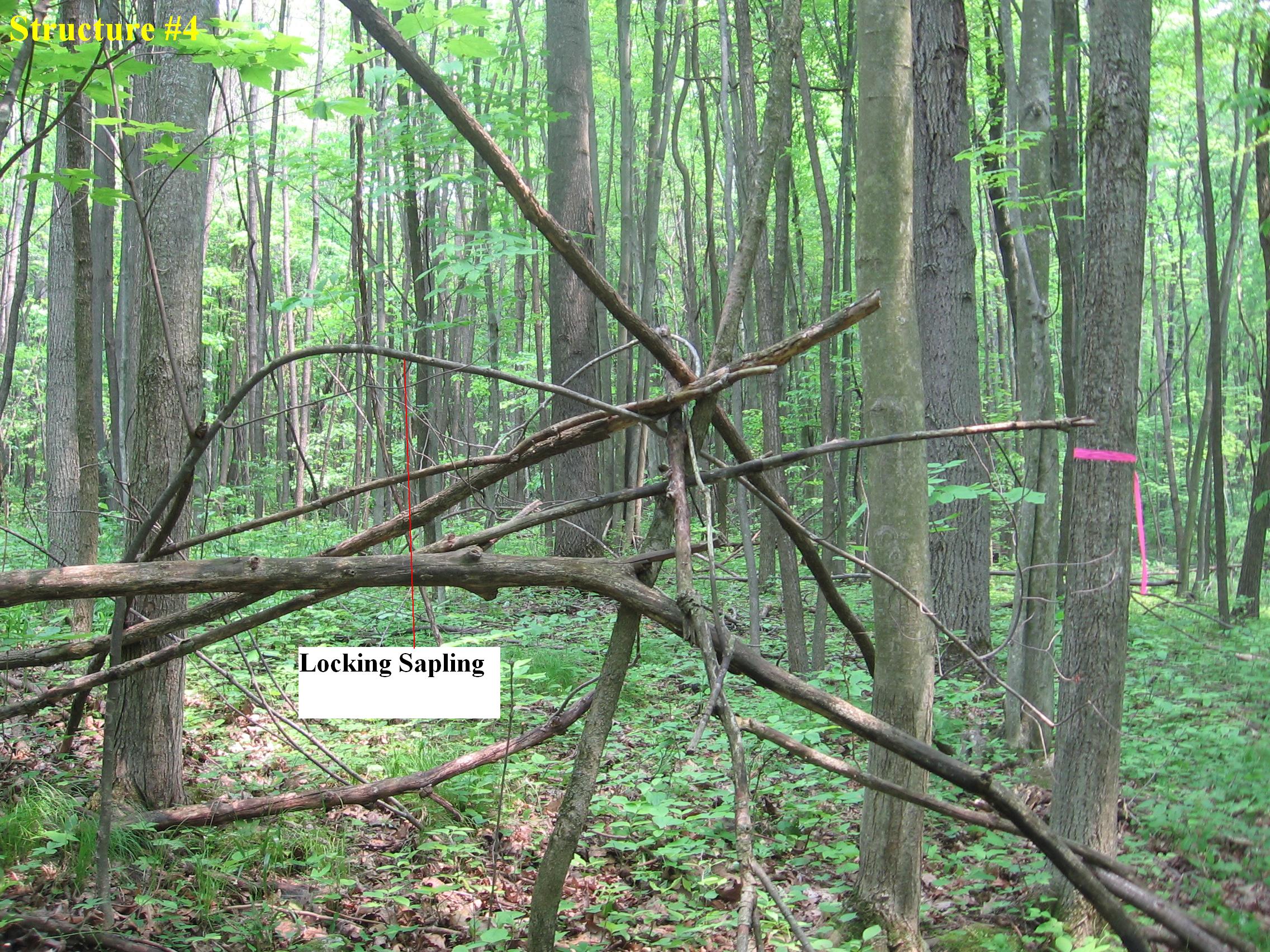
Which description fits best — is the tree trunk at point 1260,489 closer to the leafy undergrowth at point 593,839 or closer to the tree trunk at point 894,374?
the leafy undergrowth at point 593,839

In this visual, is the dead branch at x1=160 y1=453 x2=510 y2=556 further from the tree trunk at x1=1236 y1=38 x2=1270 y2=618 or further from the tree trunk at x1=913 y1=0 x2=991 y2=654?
the tree trunk at x1=1236 y1=38 x2=1270 y2=618

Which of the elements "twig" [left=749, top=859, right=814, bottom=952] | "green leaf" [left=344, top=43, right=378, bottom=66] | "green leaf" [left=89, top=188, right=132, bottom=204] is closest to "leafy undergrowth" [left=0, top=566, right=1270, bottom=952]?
"twig" [left=749, top=859, right=814, bottom=952]

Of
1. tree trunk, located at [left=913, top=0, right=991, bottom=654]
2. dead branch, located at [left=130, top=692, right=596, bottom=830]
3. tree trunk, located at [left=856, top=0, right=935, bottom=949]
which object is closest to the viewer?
tree trunk, located at [left=856, top=0, right=935, bottom=949]

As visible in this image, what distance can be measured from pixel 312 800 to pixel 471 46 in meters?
3.09

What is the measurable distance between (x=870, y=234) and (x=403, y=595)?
21.4 feet

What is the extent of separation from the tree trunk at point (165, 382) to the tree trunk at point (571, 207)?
5145mm

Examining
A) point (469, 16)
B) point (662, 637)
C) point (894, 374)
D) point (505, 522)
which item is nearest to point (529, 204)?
point (469, 16)

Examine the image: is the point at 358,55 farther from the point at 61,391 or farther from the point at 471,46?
the point at 61,391

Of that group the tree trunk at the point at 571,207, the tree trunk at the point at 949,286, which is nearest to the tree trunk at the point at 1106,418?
the tree trunk at the point at 949,286

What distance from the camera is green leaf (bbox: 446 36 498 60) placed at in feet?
9.18

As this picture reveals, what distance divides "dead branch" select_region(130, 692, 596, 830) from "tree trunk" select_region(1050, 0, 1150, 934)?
1.98 m

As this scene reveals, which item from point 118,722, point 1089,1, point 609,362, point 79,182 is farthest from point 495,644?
point 609,362

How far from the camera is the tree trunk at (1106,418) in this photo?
3107mm

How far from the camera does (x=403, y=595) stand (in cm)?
820
